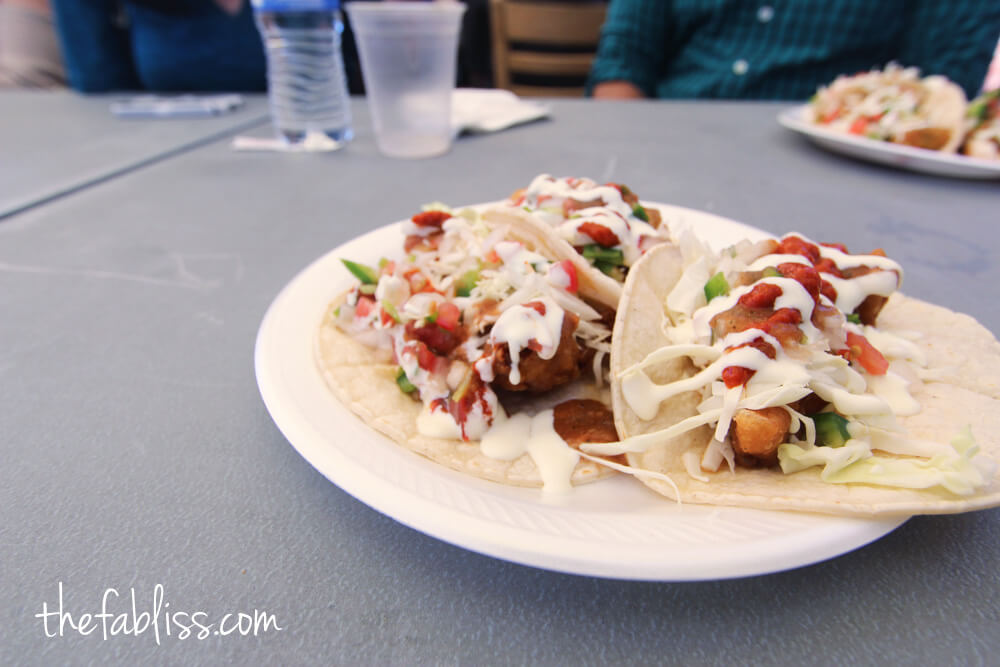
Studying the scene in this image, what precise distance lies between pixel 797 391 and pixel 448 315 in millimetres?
749

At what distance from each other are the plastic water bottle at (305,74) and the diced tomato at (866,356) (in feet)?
9.79

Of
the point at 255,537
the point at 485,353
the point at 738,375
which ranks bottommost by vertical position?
the point at 255,537

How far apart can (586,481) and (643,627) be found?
279 mm

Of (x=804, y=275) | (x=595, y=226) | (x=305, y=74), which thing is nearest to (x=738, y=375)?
(x=804, y=275)

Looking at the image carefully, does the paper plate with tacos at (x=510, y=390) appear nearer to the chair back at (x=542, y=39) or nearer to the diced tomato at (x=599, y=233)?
the diced tomato at (x=599, y=233)

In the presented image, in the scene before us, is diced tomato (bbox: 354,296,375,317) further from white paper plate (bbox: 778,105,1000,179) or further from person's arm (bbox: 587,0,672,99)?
person's arm (bbox: 587,0,672,99)

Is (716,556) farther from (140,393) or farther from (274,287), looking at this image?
(274,287)

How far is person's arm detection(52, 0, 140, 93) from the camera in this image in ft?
15.8

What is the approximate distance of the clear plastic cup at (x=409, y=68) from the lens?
8.49ft

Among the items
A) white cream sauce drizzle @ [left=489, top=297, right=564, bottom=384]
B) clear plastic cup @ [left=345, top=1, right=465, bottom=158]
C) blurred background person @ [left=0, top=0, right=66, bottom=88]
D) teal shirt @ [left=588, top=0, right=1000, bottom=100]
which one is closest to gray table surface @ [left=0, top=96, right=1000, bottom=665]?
white cream sauce drizzle @ [left=489, top=297, right=564, bottom=384]

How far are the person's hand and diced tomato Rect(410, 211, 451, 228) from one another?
359 cm

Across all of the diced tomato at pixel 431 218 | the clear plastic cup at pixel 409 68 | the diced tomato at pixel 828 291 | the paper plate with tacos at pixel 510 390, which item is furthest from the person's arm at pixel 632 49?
the diced tomato at pixel 828 291

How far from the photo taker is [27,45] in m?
5.66

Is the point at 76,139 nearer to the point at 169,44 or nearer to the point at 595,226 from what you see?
the point at 169,44
